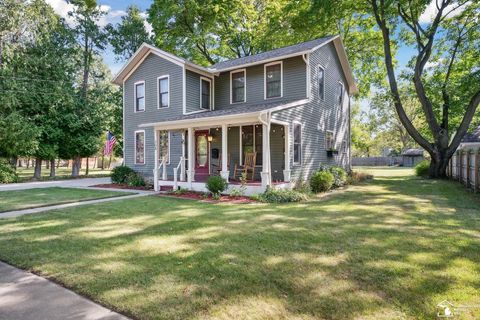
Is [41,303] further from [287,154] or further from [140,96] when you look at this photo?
[140,96]

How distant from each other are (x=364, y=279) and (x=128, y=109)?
605 inches

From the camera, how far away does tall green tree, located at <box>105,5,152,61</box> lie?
2440cm

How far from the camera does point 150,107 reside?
1492 centimetres

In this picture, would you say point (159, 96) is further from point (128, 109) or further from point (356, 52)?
point (356, 52)

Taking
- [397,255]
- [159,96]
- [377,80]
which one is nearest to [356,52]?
[377,80]

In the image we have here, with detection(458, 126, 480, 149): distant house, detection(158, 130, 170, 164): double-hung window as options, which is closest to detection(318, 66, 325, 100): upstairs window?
detection(158, 130, 170, 164): double-hung window

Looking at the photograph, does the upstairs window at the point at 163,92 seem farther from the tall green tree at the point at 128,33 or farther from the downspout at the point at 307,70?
the tall green tree at the point at 128,33

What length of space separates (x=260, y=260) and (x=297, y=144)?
8.66m

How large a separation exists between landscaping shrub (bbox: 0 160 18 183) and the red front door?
1191 centimetres

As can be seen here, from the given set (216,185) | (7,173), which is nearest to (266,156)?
(216,185)

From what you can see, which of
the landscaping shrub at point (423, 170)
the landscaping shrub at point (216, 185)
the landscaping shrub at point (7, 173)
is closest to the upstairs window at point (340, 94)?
the landscaping shrub at point (423, 170)

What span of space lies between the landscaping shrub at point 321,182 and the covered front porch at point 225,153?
51.1 inches

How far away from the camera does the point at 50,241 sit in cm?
498

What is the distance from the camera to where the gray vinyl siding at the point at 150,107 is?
13.7 m
